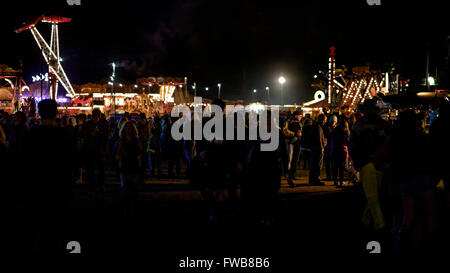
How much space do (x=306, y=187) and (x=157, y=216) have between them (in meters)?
5.50

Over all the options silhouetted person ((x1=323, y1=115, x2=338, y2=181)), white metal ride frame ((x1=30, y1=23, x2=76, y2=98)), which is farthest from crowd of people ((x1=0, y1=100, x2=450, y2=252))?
white metal ride frame ((x1=30, y1=23, x2=76, y2=98))

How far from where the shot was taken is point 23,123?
959cm

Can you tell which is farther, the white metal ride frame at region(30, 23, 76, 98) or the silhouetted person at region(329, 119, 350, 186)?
the white metal ride frame at region(30, 23, 76, 98)

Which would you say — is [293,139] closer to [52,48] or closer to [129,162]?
[129,162]

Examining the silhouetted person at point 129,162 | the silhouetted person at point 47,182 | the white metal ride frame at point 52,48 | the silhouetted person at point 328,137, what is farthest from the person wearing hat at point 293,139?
the white metal ride frame at point 52,48

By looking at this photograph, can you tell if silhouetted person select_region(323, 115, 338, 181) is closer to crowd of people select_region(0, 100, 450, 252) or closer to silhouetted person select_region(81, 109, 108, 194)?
crowd of people select_region(0, 100, 450, 252)

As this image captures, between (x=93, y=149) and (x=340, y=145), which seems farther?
(x=340, y=145)

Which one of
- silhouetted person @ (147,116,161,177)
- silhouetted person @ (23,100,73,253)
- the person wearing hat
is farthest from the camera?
silhouetted person @ (147,116,161,177)

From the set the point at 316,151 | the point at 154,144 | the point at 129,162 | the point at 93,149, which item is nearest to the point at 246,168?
the point at 129,162

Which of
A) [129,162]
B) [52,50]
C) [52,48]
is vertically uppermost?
[52,48]

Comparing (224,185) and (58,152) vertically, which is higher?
(58,152)
